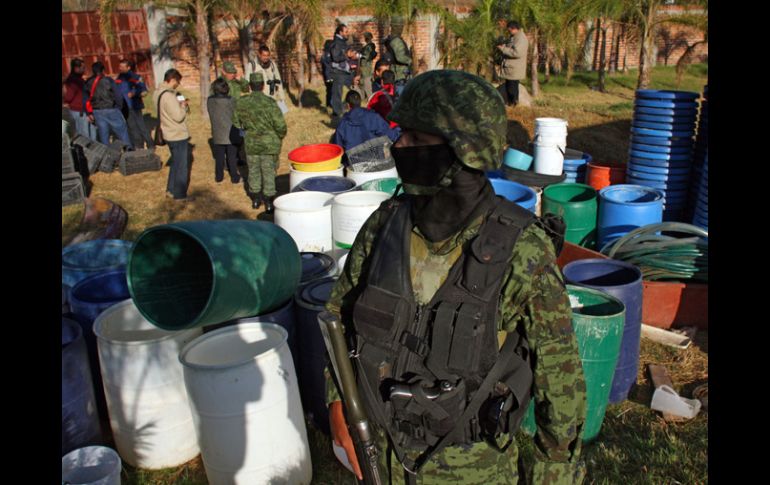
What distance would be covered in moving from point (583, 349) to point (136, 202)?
25.9 ft

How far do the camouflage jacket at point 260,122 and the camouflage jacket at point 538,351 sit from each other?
6648 mm

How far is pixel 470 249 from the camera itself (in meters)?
1.85

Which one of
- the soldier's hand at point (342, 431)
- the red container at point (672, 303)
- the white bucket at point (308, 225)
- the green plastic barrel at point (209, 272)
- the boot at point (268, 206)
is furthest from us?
the boot at point (268, 206)

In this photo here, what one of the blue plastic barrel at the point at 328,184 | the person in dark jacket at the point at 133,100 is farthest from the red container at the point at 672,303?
the person in dark jacket at the point at 133,100

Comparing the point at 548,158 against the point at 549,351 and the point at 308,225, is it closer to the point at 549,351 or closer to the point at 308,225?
the point at 308,225

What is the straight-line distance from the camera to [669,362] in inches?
187

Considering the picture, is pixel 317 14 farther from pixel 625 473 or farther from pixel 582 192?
pixel 625 473

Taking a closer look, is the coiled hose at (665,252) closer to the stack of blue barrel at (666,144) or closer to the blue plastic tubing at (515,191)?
the blue plastic tubing at (515,191)

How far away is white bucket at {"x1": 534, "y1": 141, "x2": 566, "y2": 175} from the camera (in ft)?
24.7

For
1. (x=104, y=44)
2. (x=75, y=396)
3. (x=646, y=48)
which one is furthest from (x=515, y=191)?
(x=104, y=44)

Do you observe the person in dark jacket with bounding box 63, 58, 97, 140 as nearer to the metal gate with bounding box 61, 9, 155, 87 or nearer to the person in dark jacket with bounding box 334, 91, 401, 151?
the person in dark jacket with bounding box 334, 91, 401, 151

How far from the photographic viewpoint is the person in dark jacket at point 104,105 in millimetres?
11297

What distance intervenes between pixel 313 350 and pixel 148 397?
100 cm

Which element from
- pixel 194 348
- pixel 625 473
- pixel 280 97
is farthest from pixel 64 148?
pixel 625 473
